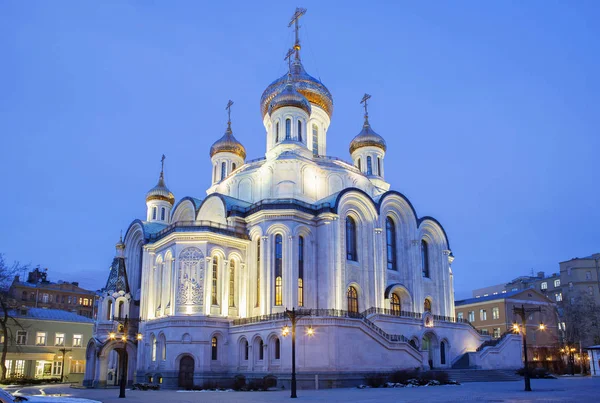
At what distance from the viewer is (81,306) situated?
236ft

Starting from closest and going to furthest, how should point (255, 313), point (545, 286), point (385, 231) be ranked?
1. point (255, 313)
2. point (385, 231)
3. point (545, 286)

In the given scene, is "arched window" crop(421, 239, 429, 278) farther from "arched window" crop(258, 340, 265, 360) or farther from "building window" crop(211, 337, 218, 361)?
"building window" crop(211, 337, 218, 361)

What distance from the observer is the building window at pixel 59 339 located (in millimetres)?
48438

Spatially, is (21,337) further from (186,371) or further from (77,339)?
(186,371)

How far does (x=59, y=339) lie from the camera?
4878 cm

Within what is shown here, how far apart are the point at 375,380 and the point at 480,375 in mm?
8944

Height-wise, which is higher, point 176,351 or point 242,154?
point 242,154

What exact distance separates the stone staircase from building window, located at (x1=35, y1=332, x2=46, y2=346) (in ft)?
111

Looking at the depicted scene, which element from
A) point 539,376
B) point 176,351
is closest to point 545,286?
point 539,376

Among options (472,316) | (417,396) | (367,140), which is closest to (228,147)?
(367,140)

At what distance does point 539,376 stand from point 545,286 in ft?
124

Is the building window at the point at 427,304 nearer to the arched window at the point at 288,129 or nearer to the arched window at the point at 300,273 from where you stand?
the arched window at the point at 300,273

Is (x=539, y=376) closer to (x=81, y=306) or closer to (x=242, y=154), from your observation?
(x=242, y=154)

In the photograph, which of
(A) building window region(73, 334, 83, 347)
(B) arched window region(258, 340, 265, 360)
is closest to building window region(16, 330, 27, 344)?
(A) building window region(73, 334, 83, 347)
